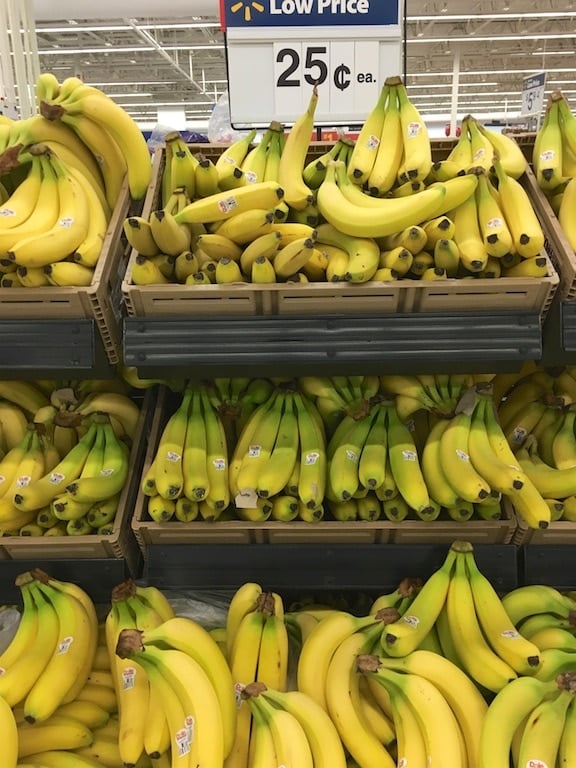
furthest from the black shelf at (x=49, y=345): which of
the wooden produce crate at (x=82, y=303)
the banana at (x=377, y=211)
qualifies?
the banana at (x=377, y=211)

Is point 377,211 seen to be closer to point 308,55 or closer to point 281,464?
point 281,464

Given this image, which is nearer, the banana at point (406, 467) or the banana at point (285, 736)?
the banana at point (285, 736)

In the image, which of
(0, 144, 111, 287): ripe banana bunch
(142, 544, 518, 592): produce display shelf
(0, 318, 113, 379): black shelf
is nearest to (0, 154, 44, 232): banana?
(0, 144, 111, 287): ripe banana bunch

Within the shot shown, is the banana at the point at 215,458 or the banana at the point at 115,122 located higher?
the banana at the point at 115,122

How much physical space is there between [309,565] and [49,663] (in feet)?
2.01

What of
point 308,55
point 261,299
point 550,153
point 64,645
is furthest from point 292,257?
point 308,55

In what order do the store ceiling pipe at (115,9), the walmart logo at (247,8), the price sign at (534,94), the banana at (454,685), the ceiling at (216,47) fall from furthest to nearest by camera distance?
the ceiling at (216,47) → the price sign at (534,94) → the store ceiling pipe at (115,9) → the walmart logo at (247,8) → the banana at (454,685)

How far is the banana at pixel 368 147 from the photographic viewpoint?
1356mm

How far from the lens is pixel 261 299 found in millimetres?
1210

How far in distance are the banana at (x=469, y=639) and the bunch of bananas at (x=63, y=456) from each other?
2.65 feet

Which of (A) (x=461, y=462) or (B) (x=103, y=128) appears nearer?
(A) (x=461, y=462)

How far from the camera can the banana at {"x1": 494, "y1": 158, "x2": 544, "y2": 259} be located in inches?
48.1

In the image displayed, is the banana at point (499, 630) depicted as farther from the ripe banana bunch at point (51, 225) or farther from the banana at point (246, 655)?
the ripe banana bunch at point (51, 225)

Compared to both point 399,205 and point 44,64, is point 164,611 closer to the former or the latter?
point 399,205
